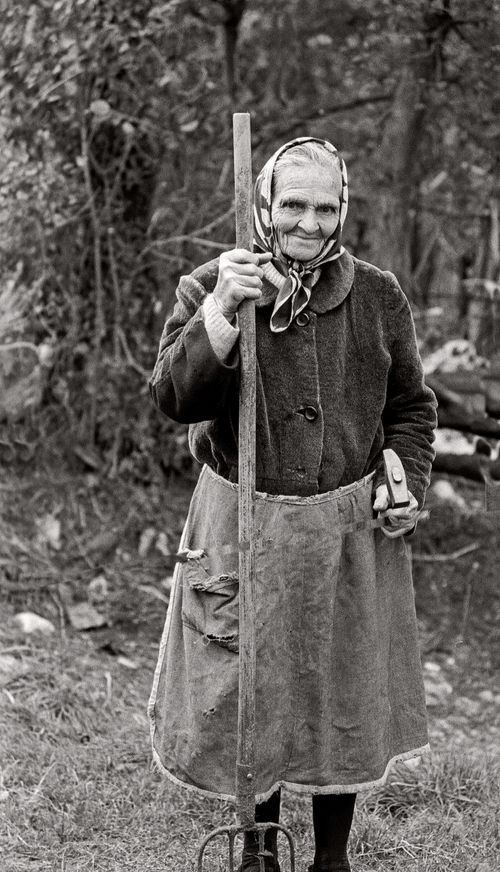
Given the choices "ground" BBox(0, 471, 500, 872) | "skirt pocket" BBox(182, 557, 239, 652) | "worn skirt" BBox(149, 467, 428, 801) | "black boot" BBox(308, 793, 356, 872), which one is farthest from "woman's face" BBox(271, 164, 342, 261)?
"ground" BBox(0, 471, 500, 872)

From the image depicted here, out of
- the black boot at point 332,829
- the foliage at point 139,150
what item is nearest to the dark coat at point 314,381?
the black boot at point 332,829

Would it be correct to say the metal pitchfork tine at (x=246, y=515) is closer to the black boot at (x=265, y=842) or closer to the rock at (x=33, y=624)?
the black boot at (x=265, y=842)

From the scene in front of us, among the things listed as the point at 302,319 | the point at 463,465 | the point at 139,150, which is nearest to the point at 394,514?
the point at 302,319

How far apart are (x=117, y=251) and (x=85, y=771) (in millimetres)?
2755

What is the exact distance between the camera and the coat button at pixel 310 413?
2402 millimetres

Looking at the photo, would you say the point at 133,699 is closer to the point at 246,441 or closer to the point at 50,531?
the point at 50,531

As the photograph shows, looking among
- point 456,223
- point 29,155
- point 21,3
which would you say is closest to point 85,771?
point 29,155

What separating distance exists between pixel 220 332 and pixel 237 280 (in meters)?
0.11

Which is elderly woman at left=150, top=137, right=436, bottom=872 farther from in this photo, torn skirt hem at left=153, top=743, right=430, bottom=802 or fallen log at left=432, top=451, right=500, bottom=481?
fallen log at left=432, top=451, right=500, bottom=481

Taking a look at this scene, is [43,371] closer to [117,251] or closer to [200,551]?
[117,251]

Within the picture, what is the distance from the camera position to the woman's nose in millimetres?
2305

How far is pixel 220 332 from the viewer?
2.23 metres

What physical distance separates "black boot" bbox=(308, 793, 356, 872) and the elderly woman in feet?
0.29

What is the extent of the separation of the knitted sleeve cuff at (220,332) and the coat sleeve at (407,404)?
45 centimetres
